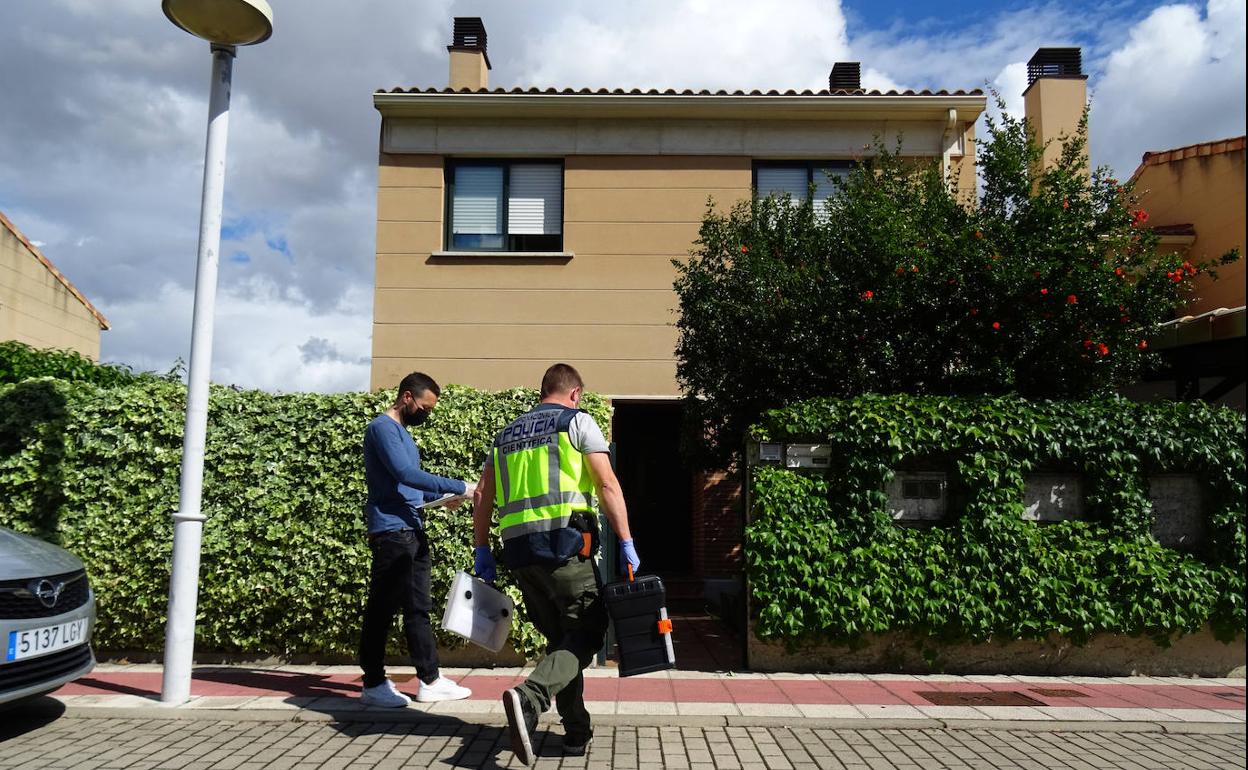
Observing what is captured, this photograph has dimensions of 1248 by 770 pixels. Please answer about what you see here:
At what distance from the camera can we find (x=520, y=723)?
423cm

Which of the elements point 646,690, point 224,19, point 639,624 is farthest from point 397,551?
point 224,19

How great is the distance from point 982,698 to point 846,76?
11798 mm

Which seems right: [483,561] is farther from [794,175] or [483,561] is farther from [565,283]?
[794,175]

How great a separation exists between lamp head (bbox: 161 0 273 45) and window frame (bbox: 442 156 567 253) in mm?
7218

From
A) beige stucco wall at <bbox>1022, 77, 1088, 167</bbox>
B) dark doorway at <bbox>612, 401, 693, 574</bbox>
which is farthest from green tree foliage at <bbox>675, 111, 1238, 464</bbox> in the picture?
beige stucco wall at <bbox>1022, 77, 1088, 167</bbox>

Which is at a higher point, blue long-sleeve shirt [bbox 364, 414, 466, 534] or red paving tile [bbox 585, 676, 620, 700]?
blue long-sleeve shirt [bbox 364, 414, 466, 534]

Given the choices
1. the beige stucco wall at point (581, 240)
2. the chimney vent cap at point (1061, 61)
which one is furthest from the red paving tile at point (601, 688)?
the chimney vent cap at point (1061, 61)

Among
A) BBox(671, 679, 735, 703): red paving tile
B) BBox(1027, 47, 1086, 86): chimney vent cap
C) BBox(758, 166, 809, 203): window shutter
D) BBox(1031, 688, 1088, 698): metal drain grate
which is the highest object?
BBox(1027, 47, 1086, 86): chimney vent cap

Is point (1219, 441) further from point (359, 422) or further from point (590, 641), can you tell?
point (359, 422)

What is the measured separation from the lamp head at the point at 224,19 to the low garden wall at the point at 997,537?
4.71m

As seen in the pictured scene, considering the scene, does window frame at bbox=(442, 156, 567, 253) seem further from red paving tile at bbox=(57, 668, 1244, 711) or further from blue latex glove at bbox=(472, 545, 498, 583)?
blue latex glove at bbox=(472, 545, 498, 583)

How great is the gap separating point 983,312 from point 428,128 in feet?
28.6

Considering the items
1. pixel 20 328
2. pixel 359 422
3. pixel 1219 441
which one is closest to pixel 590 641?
pixel 359 422

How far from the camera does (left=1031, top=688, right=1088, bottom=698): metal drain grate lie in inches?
257
